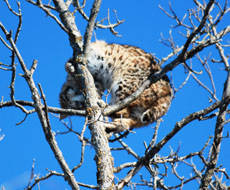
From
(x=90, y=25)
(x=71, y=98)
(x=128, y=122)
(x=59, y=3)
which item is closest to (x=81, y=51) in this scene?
(x=90, y=25)

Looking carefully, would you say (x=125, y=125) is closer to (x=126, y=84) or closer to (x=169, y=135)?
(x=126, y=84)

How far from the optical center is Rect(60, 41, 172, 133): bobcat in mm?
5980

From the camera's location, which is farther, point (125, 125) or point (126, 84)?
point (126, 84)

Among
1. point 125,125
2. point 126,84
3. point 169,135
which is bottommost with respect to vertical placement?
point 169,135

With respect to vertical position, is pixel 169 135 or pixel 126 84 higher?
pixel 126 84

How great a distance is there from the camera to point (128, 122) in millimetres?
5875

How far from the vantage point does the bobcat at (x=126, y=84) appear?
19.6 feet

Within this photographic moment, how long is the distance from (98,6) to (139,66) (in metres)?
2.15

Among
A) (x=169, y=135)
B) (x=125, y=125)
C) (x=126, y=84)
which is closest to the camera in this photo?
(x=169, y=135)

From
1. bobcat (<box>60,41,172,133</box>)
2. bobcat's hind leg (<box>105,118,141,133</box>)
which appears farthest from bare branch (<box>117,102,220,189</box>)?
bobcat (<box>60,41,172,133</box>)

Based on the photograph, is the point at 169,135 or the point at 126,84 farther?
the point at 126,84

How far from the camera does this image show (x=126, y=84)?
19.6ft

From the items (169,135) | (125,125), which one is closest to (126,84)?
(125,125)

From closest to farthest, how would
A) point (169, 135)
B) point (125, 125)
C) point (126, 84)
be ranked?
point (169, 135), point (125, 125), point (126, 84)
